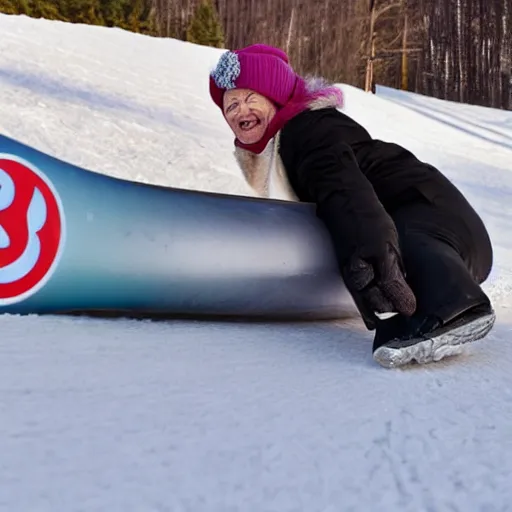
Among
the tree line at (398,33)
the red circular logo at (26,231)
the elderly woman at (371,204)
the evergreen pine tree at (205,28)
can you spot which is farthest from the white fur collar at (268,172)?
the evergreen pine tree at (205,28)

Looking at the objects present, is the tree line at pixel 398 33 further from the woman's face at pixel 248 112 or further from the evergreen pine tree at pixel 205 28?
the woman's face at pixel 248 112

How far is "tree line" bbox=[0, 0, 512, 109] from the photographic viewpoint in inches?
314

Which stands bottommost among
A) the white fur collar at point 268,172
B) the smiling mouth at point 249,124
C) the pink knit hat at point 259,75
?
the white fur collar at point 268,172

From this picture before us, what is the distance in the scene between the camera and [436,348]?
0.89m

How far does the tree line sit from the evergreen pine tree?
0.04ft

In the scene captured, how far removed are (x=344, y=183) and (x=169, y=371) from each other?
1.41ft

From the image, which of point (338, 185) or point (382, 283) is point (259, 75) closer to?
point (338, 185)

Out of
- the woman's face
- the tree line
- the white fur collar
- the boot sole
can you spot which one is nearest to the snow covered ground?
the boot sole

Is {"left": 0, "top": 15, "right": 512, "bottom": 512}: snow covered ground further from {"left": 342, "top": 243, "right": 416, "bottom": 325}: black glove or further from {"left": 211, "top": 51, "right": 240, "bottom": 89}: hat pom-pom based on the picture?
{"left": 211, "top": 51, "right": 240, "bottom": 89}: hat pom-pom

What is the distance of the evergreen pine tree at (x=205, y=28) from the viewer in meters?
8.19

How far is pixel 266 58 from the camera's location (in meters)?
1.33

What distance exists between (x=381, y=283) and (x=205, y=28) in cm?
785

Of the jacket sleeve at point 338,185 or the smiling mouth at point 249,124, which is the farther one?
the smiling mouth at point 249,124

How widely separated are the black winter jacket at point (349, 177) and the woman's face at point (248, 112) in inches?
4.5
